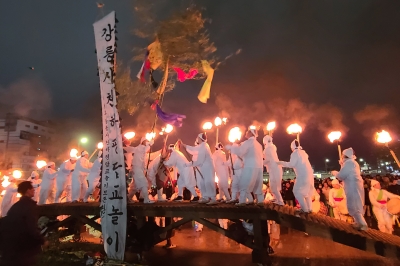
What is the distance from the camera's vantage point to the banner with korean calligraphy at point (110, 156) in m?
8.06

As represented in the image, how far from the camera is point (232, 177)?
9.44 metres

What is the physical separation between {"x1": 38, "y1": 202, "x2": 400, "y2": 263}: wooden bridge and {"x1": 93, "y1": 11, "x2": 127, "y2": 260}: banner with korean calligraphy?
0.85 m

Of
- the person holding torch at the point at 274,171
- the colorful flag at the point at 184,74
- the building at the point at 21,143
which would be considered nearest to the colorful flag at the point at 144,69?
the colorful flag at the point at 184,74

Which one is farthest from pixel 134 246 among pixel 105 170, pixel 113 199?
pixel 105 170

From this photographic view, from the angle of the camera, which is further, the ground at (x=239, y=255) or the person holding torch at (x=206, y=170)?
the person holding torch at (x=206, y=170)

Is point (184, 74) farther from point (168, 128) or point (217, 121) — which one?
point (217, 121)

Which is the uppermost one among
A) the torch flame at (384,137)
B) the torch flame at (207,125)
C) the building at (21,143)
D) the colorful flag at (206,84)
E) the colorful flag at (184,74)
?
the building at (21,143)

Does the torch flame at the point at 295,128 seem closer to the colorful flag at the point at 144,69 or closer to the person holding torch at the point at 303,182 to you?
the person holding torch at the point at 303,182

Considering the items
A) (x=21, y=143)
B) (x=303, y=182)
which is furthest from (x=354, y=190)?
(x=21, y=143)

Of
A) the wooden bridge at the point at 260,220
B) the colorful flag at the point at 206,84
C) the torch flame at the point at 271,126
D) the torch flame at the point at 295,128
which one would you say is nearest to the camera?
the wooden bridge at the point at 260,220

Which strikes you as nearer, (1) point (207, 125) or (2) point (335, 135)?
(2) point (335, 135)

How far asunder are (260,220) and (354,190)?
2515 mm

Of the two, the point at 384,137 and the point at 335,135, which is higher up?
the point at 335,135

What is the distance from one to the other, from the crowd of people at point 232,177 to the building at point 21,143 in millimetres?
27972
